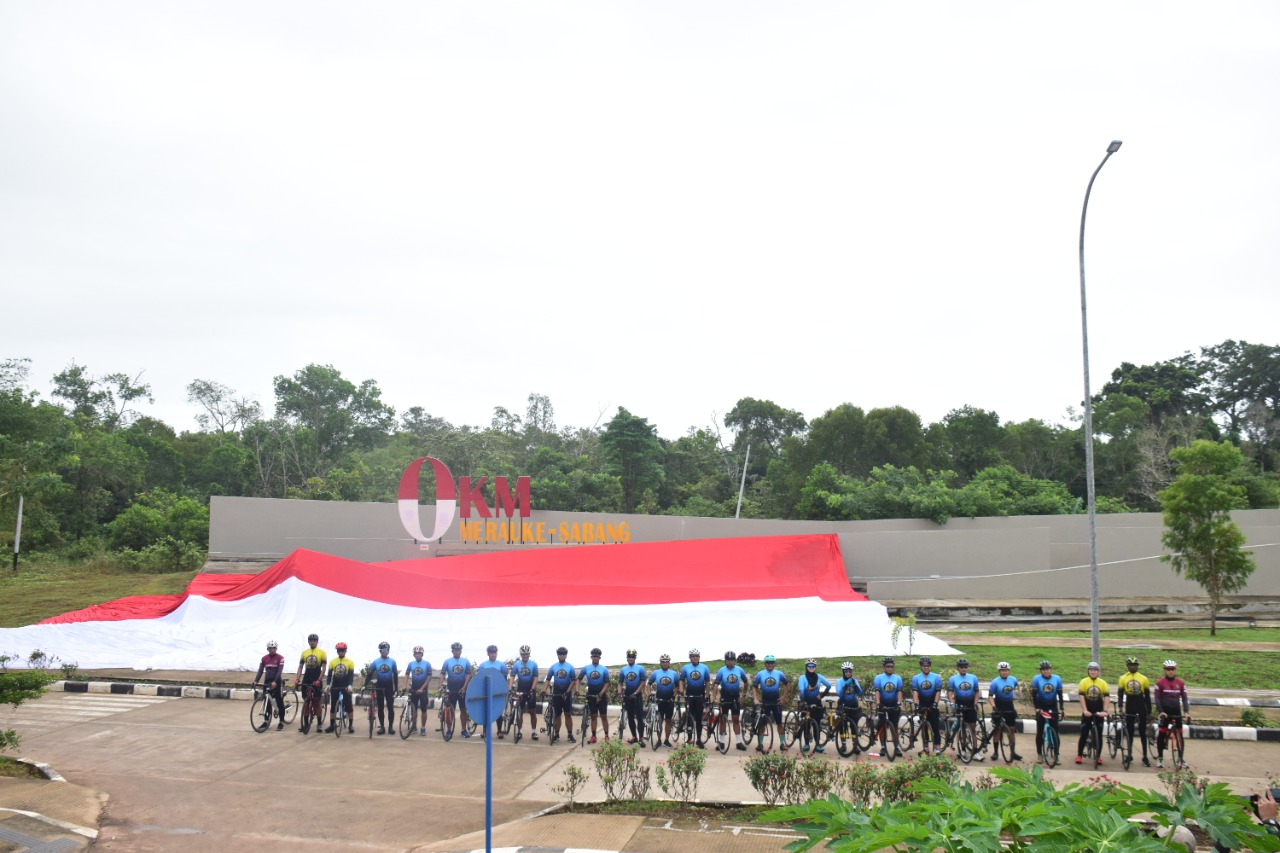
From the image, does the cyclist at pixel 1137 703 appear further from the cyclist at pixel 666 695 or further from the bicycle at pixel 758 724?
the cyclist at pixel 666 695

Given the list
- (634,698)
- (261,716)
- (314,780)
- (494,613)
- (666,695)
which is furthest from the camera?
(494,613)

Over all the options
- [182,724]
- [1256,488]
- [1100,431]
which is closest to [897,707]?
[182,724]

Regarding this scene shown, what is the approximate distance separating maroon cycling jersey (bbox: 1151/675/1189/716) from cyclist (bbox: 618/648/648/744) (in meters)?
6.50

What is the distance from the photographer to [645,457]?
4422 cm

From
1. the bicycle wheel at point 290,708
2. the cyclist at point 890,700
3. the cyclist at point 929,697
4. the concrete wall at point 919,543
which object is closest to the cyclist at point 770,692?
the cyclist at point 890,700

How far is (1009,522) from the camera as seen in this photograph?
30266 millimetres

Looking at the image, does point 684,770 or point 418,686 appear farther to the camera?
point 418,686

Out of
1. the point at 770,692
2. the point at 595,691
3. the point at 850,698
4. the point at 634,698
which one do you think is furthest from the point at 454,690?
the point at 850,698

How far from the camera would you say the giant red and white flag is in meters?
18.7

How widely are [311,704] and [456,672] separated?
2180 mm

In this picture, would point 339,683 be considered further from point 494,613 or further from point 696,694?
point 494,613

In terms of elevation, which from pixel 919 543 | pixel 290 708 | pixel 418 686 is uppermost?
pixel 919 543

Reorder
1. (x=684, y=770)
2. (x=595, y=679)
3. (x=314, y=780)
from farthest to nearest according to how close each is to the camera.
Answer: (x=595, y=679)
(x=314, y=780)
(x=684, y=770)

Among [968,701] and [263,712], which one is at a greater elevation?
[968,701]
